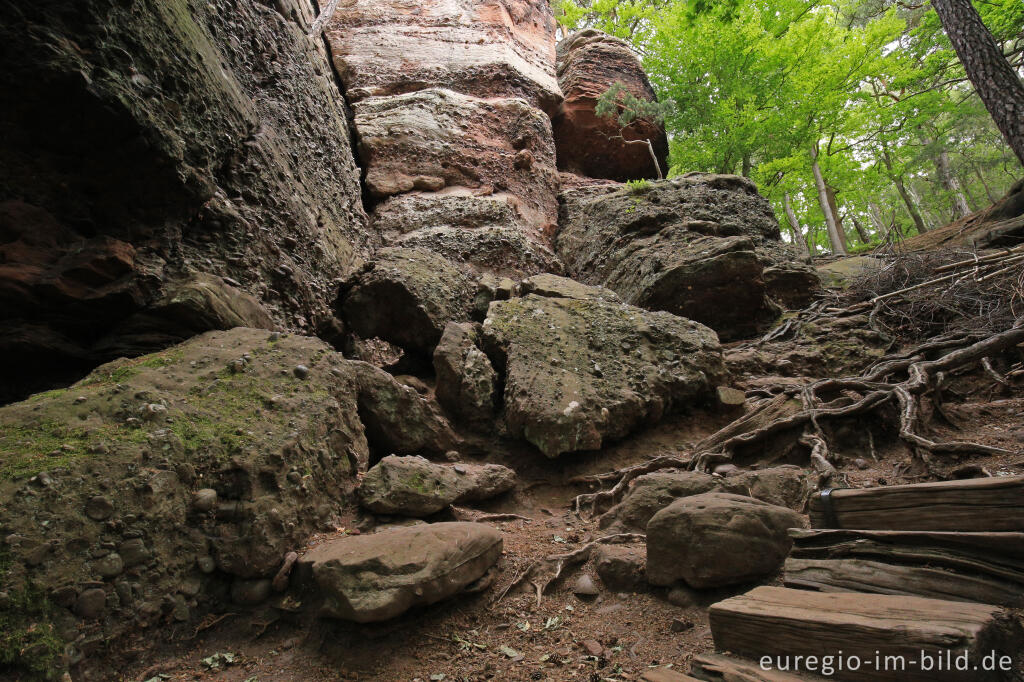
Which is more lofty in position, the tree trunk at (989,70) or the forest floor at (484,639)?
the tree trunk at (989,70)

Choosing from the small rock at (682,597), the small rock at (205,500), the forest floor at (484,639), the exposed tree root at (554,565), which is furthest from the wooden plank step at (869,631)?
the small rock at (205,500)

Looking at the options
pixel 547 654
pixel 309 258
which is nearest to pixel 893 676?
pixel 547 654

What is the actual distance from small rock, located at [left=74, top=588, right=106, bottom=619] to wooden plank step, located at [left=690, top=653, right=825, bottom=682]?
2939mm

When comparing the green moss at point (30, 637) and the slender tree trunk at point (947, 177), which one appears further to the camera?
the slender tree trunk at point (947, 177)

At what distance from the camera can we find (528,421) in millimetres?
5152

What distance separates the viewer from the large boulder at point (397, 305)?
6.47 m

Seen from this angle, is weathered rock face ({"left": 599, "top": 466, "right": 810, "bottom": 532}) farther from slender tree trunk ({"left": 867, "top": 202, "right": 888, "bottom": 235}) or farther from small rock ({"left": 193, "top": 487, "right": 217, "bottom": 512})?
slender tree trunk ({"left": 867, "top": 202, "right": 888, "bottom": 235})

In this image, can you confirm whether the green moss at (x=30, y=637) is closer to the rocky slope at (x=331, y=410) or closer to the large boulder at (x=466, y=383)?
the rocky slope at (x=331, y=410)

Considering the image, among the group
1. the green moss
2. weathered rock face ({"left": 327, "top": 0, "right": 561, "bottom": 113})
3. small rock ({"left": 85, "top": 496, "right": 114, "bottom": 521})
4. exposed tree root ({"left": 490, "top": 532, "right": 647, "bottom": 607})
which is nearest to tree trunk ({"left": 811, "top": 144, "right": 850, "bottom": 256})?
weathered rock face ({"left": 327, "top": 0, "right": 561, "bottom": 113})

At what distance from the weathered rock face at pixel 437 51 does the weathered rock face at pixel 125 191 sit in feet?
21.8

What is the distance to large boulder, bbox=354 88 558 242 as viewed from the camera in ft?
33.0

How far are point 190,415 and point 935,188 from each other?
91.3 ft

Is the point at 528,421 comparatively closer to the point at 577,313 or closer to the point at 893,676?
the point at 577,313

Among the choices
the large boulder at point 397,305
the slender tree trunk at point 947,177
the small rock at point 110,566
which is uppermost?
the slender tree trunk at point 947,177
